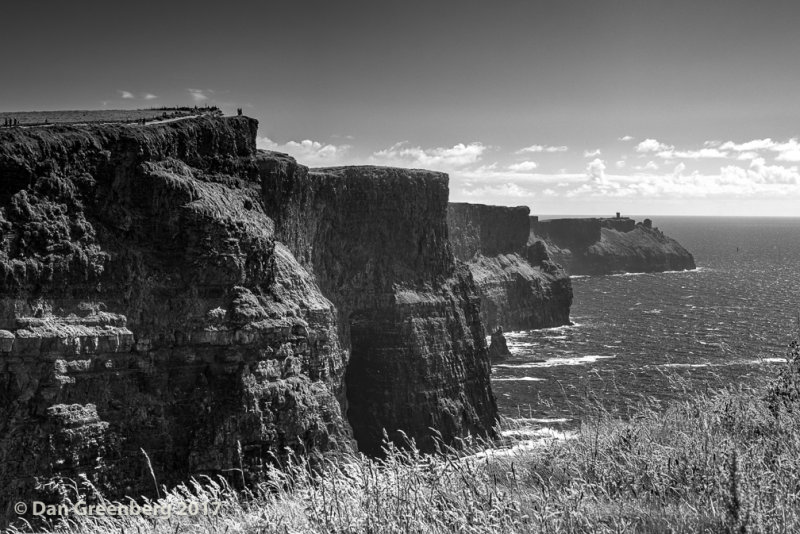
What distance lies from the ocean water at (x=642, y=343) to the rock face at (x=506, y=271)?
4.07 m

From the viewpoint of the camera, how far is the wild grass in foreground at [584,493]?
730 centimetres

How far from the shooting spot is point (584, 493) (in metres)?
8.57

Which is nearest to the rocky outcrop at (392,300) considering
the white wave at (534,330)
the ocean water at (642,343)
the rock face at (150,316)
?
the ocean water at (642,343)

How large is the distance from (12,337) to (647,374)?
63827 millimetres

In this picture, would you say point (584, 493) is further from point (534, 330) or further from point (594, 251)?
point (594, 251)

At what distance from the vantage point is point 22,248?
1243 inches

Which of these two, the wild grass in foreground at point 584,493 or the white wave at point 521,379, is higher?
the wild grass in foreground at point 584,493

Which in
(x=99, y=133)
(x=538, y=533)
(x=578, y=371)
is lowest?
(x=578, y=371)

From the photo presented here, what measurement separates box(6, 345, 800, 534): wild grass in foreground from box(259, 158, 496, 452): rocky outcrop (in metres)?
42.9

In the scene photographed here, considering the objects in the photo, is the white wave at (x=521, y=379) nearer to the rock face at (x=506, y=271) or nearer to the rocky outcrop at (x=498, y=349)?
the rocky outcrop at (x=498, y=349)

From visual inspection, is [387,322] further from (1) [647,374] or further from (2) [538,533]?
(2) [538,533]

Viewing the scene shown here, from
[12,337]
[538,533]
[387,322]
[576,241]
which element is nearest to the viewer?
[538,533]

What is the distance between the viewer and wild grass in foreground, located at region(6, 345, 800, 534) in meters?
7.30

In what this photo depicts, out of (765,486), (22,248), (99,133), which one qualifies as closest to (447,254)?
(99,133)
